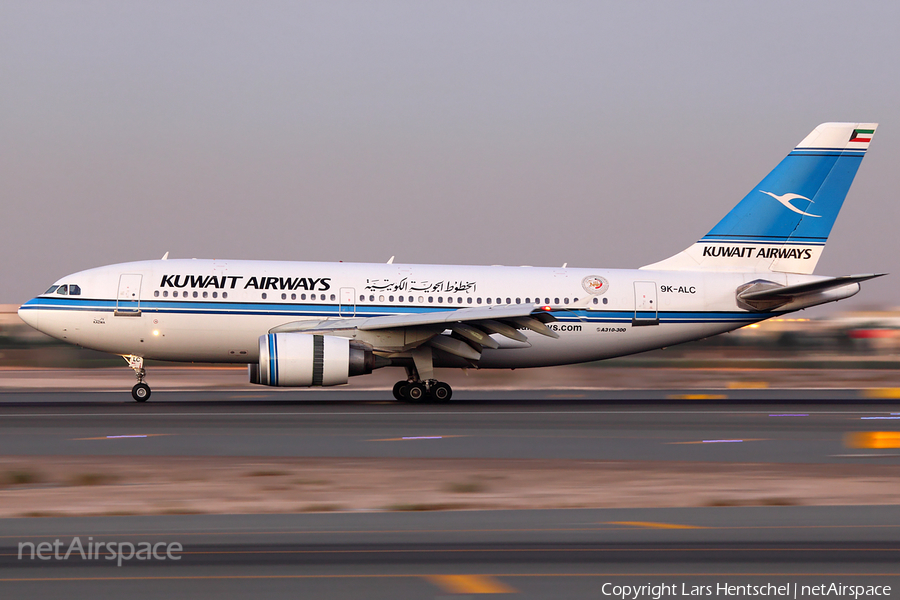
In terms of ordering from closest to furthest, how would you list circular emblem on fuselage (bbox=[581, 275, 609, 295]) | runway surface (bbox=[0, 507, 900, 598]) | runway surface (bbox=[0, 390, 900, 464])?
runway surface (bbox=[0, 507, 900, 598]) → runway surface (bbox=[0, 390, 900, 464]) → circular emblem on fuselage (bbox=[581, 275, 609, 295])

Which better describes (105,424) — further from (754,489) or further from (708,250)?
(708,250)

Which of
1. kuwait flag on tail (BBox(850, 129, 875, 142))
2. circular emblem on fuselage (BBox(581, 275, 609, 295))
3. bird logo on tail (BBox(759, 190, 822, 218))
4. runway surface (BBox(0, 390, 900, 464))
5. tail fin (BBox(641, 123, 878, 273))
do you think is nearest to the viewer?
runway surface (BBox(0, 390, 900, 464))

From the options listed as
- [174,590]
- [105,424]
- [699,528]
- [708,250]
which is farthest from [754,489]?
[708,250]

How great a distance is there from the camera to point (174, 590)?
252 inches

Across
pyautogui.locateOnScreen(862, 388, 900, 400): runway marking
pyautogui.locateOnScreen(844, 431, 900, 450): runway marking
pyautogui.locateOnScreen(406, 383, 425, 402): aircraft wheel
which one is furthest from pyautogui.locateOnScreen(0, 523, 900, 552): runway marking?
pyautogui.locateOnScreen(862, 388, 900, 400): runway marking

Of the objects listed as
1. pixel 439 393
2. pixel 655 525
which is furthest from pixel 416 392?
pixel 655 525

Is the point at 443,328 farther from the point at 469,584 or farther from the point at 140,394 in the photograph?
the point at 469,584

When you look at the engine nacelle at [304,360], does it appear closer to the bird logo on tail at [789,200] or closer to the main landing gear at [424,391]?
the main landing gear at [424,391]

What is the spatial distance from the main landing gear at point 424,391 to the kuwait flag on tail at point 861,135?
585 inches

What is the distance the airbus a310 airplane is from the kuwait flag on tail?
0.14 m

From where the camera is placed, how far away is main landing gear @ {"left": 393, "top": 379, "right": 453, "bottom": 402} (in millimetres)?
24219

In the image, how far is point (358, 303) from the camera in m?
24.3

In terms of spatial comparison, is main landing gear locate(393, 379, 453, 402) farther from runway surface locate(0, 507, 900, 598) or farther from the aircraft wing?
runway surface locate(0, 507, 900, 598)

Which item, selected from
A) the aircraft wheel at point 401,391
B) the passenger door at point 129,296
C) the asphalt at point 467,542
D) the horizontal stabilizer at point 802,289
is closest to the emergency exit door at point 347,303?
the aircraft wheel at point 401,391
